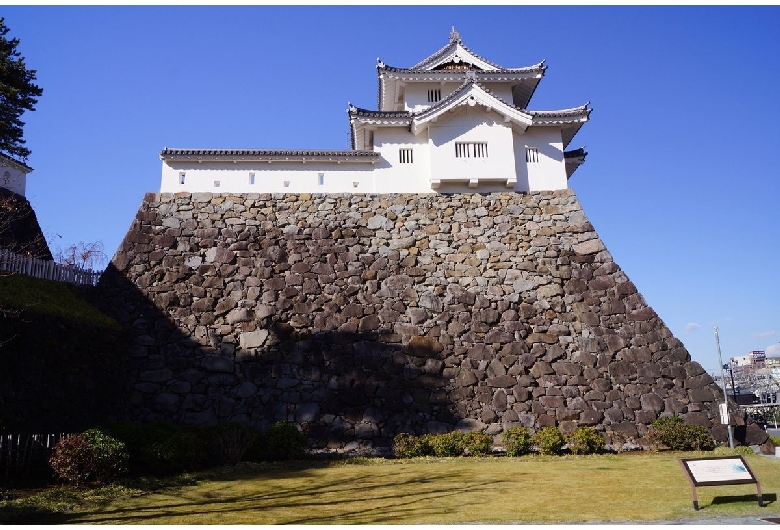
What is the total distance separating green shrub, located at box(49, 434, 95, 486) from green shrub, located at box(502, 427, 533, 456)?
11.8 metres

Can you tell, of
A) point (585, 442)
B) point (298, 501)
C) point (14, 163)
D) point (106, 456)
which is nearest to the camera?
point (298, 501)

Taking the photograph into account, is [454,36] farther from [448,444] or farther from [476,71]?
[448,444]

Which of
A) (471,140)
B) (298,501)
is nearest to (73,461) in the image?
(298,501)

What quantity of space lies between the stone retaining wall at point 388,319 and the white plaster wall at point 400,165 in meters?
0.65

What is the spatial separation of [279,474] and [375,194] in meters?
12.4

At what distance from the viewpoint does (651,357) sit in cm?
1972

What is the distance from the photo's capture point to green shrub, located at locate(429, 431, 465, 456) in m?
17.3

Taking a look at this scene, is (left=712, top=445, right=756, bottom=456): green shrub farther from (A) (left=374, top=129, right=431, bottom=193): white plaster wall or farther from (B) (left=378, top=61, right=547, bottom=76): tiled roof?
(B) (left=378, top=61, right=547, bottom=76): tiled roof

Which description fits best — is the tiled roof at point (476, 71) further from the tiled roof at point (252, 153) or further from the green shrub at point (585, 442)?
the green shrub at point (585, 442)

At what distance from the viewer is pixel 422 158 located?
23625 millimetres

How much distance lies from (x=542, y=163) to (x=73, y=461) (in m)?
20.1

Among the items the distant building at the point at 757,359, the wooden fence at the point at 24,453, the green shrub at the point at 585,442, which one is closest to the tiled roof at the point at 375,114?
the green shrub at the point at 585,442

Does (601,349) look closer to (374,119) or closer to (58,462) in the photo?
(374,119)

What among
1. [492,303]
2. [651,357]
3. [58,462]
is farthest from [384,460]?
[651,357]
